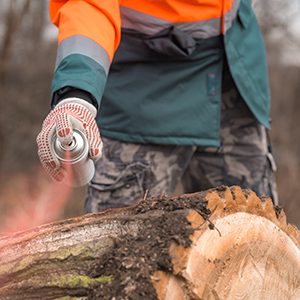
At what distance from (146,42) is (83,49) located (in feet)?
1.98

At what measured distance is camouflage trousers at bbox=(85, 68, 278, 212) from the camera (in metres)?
2.91

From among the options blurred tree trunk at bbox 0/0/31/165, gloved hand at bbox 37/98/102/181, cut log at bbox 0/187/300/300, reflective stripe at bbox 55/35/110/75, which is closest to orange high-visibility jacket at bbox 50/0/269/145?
reflective stripe at bbox 55/35/110/75

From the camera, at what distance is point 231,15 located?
285 cm

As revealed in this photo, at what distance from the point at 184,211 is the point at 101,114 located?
4.22 feet

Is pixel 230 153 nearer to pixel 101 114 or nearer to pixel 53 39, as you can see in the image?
pixel 101 114

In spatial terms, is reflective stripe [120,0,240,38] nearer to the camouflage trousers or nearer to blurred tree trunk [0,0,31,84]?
the camouflage trousers

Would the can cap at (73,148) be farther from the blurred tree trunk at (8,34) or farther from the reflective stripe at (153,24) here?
the blurred tree trunk at (8,34)

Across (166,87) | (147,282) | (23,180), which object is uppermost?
(23,180)

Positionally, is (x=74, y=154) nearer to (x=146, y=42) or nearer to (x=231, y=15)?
(x=146, y=42)

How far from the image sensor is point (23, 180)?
10078 millimetres

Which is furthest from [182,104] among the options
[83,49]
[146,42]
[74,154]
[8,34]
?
[8,34]

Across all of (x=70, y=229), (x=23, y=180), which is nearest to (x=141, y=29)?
(x=70, y=229)

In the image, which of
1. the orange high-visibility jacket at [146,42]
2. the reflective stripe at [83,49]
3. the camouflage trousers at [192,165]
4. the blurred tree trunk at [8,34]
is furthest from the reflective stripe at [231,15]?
the blurred tree trunk at [8,34]

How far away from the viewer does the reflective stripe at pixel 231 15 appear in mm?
2803
